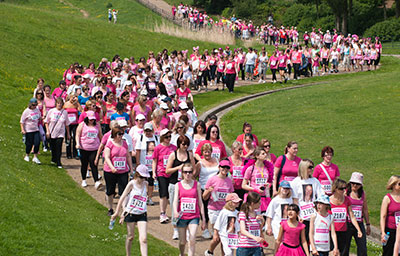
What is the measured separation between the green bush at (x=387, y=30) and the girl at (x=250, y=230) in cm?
5332

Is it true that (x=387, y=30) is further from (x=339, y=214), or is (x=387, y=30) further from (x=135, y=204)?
(x=135, y=204)

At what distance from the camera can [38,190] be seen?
13852 mm

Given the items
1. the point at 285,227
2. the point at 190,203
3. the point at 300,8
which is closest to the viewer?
the point at 285,227

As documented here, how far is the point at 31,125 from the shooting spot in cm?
1670

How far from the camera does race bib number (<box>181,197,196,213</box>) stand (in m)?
10.6

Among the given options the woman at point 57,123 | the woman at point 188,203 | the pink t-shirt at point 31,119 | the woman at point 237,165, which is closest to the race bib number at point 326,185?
the woman at point 237,165

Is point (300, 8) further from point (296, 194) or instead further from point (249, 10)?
point (296, 194)

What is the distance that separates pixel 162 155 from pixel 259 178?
2.11 metres

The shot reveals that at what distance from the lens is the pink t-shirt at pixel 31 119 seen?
16.5 meters

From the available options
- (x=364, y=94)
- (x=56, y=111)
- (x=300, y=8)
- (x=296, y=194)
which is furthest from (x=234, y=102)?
(x=300, y=8)

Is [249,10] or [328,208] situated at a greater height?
[249,10]

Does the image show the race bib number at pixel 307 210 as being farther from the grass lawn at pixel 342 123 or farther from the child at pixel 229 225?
the grass lawn at pixel 342 123

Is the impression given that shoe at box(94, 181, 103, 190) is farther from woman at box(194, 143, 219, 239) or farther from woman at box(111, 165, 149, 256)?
woman at box(111, 165, 149, 256)

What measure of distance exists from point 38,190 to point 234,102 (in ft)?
53.7
